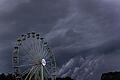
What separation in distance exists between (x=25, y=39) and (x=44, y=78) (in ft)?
44.6

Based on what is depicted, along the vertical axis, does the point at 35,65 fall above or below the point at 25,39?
below

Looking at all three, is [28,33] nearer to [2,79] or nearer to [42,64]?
[42,64]

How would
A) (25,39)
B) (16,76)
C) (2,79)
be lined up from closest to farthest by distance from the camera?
(16,76) → (25,39) → (2,79)

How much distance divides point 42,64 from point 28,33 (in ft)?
45.7

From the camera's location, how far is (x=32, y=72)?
10919cm

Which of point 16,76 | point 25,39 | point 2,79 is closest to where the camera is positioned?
point 16,76

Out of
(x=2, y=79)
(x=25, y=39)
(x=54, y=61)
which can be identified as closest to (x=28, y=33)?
(x=25, y=39)

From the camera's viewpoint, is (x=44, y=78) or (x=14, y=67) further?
(x=44, y=78)

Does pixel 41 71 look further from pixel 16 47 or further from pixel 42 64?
pixel 16 47

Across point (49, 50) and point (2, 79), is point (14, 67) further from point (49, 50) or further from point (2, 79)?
point (2, 79)

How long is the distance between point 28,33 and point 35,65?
1366 cm

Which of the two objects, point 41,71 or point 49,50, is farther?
point 49,50

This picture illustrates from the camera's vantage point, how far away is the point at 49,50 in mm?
117875

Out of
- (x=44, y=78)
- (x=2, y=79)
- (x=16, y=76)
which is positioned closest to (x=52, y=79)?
(x=44, y=78)
